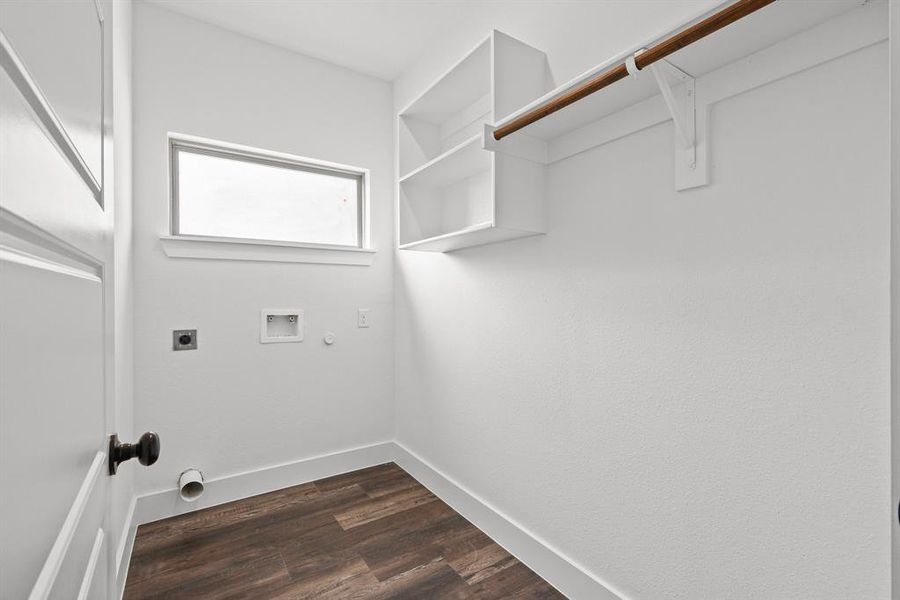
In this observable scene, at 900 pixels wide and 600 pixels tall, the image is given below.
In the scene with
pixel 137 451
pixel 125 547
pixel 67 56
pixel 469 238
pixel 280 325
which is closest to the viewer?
pixel 67 56

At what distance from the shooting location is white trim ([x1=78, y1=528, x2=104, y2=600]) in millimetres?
501

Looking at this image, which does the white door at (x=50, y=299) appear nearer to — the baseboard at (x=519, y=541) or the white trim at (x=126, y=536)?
the white trim at (x=126, y=536)

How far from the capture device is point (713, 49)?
988 millimetres

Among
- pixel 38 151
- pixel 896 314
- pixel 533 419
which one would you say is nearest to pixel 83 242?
pixel 38 151

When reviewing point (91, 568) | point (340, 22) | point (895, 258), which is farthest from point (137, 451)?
point (340, 22)

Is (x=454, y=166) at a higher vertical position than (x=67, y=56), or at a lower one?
higher

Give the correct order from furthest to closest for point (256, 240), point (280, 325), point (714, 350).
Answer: point (280, 325) → point (256, 240) → point (714, 350)

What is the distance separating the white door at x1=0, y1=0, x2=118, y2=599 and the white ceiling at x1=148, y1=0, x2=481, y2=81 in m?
1.71

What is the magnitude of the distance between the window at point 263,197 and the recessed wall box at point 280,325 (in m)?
0.38

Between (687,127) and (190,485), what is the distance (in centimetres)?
247

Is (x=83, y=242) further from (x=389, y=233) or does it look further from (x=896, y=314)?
(x=389, y=233)

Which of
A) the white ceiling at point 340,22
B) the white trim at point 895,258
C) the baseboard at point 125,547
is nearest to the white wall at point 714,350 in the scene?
the white trim at point 895,258

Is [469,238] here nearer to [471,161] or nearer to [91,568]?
[471,161]

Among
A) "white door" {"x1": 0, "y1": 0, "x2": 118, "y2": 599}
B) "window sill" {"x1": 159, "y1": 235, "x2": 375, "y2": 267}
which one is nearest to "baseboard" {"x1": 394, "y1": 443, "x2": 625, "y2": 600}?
"window sill" {"x1": 159, "y1": 235, "x2": 375, "y2": 267}
